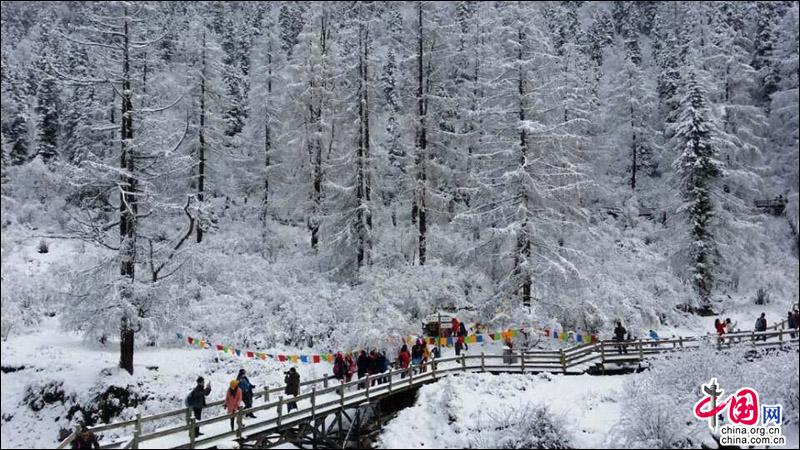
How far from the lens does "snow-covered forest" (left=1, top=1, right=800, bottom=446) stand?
1942 cm

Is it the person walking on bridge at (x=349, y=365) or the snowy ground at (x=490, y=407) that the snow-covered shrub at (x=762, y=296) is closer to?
A: the snowy ground at (x=490, y=407)

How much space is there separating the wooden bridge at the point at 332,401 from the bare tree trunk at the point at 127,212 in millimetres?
3102

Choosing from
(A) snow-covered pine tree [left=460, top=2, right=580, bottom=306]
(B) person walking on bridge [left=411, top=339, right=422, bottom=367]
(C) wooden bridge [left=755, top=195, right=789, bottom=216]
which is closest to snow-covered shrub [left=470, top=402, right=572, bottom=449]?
(B) person walking on bridge [left=411, top=339, right=422, bottom=367]

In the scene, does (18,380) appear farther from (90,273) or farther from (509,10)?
(509,10)

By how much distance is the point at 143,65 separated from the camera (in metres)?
19.9

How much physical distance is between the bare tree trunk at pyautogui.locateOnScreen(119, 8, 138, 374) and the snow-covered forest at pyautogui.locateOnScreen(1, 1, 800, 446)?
0.09 metres

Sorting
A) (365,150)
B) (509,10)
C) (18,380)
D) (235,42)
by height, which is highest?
(235,42)

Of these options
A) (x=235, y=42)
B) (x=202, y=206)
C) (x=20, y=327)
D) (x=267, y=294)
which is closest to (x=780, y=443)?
(x=202, y=206)

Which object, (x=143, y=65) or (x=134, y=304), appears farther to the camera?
(x=143, y=65)

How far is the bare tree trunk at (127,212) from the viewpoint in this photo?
18.4 meters

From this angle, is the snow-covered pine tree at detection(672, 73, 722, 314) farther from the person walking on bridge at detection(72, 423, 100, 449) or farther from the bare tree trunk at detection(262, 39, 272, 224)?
the person walking on bridge at detection(72, 423, 100, 449)

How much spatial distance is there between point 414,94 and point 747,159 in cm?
2574

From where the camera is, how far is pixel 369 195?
28875 millimetres

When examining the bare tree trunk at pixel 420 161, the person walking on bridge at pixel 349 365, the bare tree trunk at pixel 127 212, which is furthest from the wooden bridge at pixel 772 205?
the bare tree trunk at pixel 127 212
